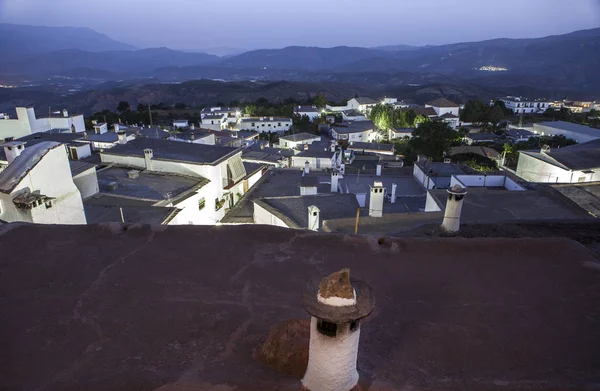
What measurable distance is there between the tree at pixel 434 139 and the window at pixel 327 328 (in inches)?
1692

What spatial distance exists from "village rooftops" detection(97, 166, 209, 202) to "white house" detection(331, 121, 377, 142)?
4527 cm

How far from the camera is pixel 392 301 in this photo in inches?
128

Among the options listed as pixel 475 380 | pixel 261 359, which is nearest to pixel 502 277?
pixel 475 380

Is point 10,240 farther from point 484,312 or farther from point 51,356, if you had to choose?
point 484,312

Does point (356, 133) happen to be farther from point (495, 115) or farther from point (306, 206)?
point (306, 206)

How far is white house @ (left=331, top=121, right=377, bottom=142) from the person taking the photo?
62291mm

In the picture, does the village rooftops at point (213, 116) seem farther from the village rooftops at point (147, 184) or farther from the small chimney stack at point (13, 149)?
the small chimney stack at point (13, 149)

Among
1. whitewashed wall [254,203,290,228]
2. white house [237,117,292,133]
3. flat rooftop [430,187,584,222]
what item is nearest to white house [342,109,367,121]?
white house [237,117,292,133]

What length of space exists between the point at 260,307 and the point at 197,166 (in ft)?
55.1

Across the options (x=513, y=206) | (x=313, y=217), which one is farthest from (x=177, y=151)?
(x=513, y=206)

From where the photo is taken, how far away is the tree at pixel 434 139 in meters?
41.9

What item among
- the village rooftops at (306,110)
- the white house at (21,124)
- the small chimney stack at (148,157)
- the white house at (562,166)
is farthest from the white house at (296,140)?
the small chimney stack at (148,157)

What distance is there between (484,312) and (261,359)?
189cm

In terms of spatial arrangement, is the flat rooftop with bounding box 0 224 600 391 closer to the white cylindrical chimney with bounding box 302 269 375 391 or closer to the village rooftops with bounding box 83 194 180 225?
the white cylindrical chimney with bounding box 302 269 375 391
